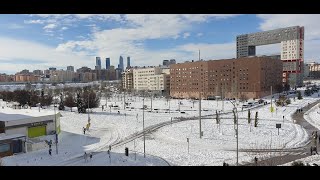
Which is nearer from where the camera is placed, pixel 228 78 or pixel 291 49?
pixel 228 78

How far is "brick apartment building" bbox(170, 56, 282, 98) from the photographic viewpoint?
63.4 m

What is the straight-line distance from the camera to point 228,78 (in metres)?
67.7

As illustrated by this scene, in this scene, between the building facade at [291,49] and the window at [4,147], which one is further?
the building facade at [291,49]

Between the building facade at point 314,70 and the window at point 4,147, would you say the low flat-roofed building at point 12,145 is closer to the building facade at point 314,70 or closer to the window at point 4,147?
the window at point 4,147

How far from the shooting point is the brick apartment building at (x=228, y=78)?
6344 cm

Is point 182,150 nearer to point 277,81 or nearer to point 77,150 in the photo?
point 77,150

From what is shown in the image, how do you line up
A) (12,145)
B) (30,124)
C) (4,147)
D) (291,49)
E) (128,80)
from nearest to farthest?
(4,147), (12,145), (30,124), (291,49), (128,80)

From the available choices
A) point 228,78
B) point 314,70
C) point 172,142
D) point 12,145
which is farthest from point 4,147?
point 314,70

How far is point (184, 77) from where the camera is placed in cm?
7425

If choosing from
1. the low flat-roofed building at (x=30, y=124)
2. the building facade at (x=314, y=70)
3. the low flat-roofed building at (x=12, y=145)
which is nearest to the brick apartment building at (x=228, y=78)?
the low flat-roofed building at (x=30, y=124)

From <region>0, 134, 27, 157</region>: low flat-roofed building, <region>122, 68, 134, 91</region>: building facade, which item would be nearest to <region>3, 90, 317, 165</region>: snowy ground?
<region>0, 134, 27, 157</region>: low flat-roofed building

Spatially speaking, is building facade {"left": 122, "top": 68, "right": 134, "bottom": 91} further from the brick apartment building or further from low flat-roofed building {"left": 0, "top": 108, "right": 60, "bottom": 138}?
low flat-roofed building {"left": 0, "top": 108, "right": 60, "bottom": 138}

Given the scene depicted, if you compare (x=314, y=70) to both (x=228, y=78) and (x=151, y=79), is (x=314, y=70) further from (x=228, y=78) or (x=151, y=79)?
(x=228, y=78)
